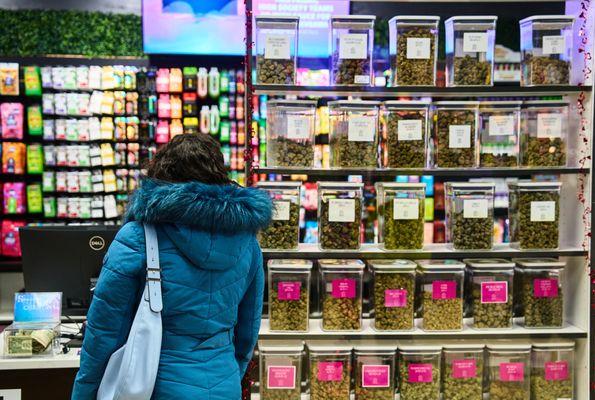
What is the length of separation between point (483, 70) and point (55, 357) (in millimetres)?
2437

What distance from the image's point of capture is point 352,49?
11.2 ft

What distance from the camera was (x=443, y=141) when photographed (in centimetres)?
344

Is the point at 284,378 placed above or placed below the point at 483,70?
below

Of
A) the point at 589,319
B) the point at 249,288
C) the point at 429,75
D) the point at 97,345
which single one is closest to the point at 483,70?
the point at 429,75

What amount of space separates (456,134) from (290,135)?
833mm

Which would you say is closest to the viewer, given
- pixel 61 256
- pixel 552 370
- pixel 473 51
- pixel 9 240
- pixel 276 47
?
pixel 61 256

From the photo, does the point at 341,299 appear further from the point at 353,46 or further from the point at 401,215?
the point at 353,46

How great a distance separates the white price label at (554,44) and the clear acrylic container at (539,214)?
2.20 ft

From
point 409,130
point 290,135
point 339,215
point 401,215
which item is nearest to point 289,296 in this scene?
point 339,215

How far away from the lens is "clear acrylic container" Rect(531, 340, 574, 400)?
356 cm

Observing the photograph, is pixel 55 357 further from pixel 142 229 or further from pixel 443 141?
pixel 443 141

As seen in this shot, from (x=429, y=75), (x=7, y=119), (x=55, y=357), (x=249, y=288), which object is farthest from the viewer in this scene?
(x=7, y=119)

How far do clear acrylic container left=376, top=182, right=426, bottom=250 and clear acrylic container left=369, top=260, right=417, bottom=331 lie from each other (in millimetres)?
119

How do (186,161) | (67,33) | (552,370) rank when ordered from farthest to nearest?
(67,33)
(552,370)
(186,161)
